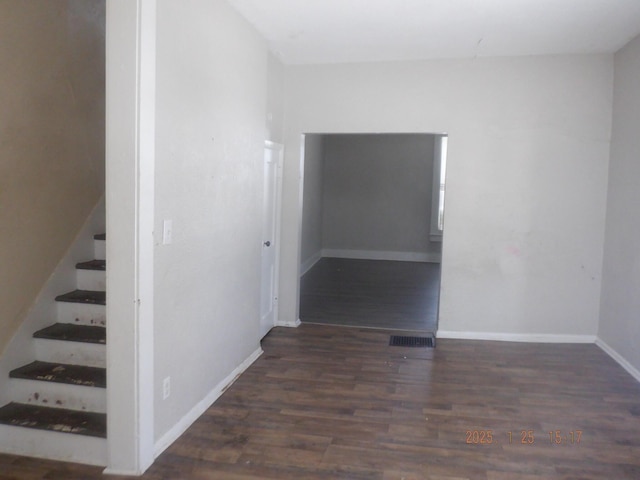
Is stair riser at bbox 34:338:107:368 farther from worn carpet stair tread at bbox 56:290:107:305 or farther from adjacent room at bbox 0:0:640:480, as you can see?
worn carpet stair tread at bbox 56:290:107:305

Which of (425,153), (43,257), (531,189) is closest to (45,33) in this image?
(43,257)

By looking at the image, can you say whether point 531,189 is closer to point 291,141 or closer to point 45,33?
point 291,141

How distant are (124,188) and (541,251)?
4043 millimetres

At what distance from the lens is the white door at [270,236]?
16.9 feet

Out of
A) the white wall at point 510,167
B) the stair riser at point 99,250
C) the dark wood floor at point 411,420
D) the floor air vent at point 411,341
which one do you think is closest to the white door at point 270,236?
the dark wood floor at point 411,420

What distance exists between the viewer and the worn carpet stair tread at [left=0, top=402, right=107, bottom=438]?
9.34ft

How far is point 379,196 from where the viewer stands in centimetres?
1051

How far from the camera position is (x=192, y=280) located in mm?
3291

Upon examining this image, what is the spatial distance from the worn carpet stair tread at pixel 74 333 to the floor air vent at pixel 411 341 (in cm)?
272

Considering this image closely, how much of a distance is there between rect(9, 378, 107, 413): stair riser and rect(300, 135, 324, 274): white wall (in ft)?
17.2

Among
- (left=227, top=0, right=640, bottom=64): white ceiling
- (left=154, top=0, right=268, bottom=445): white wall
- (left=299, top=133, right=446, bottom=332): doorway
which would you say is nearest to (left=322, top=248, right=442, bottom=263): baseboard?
(left=299, top=133, right=446, bottom=332): doorway

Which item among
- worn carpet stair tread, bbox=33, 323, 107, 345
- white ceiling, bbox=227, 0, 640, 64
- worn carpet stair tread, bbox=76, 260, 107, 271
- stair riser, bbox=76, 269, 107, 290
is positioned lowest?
worn carpet stair tread, bbox=33, 323, 107, 345

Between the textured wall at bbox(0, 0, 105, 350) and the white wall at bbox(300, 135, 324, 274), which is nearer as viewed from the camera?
the textured wall at bbox(0, 0, 105, 350)

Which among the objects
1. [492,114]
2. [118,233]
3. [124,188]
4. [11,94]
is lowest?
[118,233]
